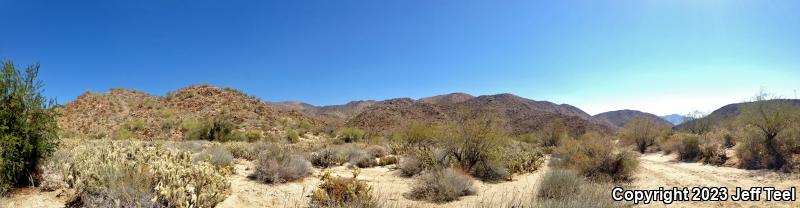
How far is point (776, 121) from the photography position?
16.0 m

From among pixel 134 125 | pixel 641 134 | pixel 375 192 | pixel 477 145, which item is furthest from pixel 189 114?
pixel 641 134

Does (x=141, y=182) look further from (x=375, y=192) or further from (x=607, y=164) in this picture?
(x=607, y=164)

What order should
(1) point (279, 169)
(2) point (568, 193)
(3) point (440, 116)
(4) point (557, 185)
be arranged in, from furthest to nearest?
(3) point (440, 116) → (1) point (279, 169) → (4) point (557, 185) → (2) point (568, 193)

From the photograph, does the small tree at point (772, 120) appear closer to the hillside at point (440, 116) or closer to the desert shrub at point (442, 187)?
the desert shrub at point (442, 187)

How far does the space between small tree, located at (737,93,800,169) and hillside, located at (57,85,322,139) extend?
1074 inches

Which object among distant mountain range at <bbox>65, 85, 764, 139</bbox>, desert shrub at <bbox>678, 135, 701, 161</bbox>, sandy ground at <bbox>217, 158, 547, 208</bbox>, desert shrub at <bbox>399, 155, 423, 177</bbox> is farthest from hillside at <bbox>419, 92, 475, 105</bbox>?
sandy ground at <bbox>217, 158, 547, 208</bbox>

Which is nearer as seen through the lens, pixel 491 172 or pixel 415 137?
pixel 491 172

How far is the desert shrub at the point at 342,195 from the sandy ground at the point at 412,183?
332 mm

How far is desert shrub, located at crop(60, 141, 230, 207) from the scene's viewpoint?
580 cm

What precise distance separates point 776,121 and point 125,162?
20939mm

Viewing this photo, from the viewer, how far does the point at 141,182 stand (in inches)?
249

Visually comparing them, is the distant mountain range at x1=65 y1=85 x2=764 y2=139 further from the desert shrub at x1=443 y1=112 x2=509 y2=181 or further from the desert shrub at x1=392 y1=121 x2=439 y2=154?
the desert shrub at x1=392 y1=121 x2=439 y2=154

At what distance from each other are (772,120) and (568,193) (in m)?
13.8

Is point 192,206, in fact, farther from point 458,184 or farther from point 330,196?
point 458,184
